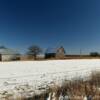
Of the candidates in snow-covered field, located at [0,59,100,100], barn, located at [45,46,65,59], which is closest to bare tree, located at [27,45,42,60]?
barn, located at [45,46,65,59]

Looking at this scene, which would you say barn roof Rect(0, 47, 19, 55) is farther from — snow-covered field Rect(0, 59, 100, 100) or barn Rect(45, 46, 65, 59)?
snow-covered field Rect(0, 59, 100, 100)

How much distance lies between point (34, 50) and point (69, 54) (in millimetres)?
12649

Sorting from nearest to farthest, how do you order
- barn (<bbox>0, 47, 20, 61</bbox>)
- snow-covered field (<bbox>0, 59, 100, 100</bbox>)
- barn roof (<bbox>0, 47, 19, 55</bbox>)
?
snow-covered field (<bbox>0, 59, 100, 100</bbox>), barn (<bbox>0, 47, 20, 61</bbox>), barn roof (<bbox>0, 47, 19, 55</bbox>)

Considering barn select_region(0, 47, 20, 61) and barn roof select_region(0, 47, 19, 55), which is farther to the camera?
barn roof select_region(0, 47, 19, 55)

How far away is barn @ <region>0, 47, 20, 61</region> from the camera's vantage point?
52.1 m

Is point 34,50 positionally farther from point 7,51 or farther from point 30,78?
point 30,78

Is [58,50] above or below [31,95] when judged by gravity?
above

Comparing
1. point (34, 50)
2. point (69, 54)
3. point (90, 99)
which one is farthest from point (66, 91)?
point (34, 50)

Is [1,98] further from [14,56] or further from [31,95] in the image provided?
[14,56]

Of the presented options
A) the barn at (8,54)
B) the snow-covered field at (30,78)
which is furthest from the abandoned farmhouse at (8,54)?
the snow-covered field at (30,78)

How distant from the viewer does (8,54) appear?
53562 mm

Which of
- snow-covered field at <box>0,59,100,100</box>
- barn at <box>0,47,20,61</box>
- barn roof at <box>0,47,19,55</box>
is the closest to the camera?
snow-covered field at <box>0,59,100,100</box>

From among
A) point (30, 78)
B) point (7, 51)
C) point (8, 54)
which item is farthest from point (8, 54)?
point (30, 78)

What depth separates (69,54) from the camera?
60188 mm
